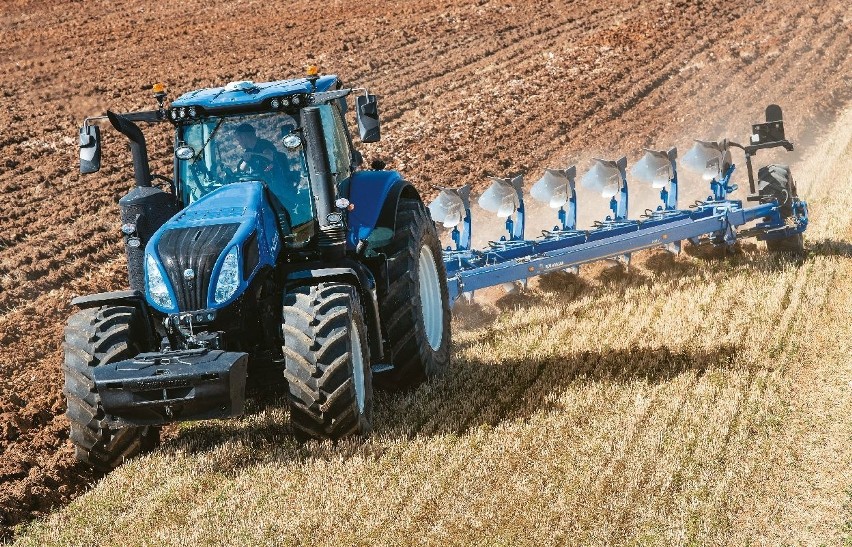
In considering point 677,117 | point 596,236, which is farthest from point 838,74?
point 596,236

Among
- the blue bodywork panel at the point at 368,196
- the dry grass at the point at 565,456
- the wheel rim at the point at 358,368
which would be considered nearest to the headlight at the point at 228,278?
the wheel rim at the point at 358,368

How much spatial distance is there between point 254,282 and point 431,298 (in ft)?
6.71

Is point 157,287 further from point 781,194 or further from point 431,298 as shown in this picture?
point 781,194

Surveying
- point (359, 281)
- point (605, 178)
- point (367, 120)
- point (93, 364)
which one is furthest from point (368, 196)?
point (605, 178)

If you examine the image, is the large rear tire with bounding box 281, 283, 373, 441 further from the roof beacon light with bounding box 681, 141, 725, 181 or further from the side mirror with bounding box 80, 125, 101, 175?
the roof beacon light with bounding box 681, 141, 725, 181

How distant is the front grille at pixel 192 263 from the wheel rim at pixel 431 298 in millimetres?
2036

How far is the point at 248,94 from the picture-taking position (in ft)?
22.3

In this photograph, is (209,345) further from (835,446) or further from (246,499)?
(835,446)

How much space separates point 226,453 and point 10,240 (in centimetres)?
620

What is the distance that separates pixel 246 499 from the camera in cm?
557

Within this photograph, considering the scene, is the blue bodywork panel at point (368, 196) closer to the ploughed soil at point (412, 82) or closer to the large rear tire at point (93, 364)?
the large rear tire at point (93, 364)

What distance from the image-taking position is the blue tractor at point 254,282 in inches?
226

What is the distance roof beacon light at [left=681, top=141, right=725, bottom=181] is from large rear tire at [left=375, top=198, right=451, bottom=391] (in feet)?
11.2

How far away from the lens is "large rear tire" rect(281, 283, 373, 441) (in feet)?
18.9
